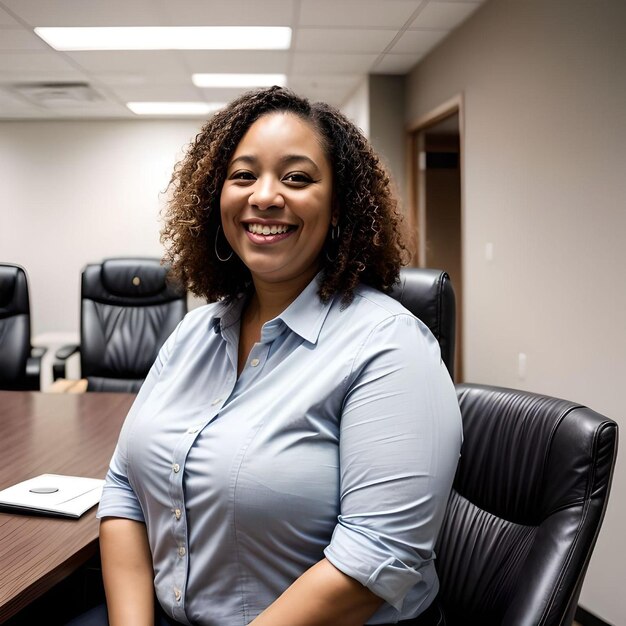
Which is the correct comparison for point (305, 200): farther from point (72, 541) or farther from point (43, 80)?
point (43, 80)

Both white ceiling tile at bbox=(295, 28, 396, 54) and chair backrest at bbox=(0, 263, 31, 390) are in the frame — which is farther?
white ceiling tile at bbox=(295, 28, 396, 54)

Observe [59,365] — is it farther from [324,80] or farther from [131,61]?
[324,80]

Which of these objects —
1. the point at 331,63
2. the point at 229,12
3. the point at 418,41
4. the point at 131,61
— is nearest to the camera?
the point at 229,12

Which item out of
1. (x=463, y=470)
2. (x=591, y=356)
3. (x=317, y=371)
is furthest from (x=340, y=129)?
(x=591, y=356)

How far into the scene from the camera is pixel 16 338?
108 inches

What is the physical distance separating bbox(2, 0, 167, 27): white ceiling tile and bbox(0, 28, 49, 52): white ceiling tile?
0.17 m

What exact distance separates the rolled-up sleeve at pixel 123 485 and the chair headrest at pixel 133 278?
181 cm

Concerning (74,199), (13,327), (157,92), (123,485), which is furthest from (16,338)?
(74,199)

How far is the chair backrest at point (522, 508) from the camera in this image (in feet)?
2.80

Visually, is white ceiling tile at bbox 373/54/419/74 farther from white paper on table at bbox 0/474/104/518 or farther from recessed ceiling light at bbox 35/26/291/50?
white paper on table at bbox 0/474/104/518

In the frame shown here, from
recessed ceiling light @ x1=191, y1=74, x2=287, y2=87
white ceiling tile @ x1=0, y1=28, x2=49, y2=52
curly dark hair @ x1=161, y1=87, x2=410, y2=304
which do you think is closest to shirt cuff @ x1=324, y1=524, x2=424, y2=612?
curly dark hair @ x1=161, y1=87, x2=410, y2=304

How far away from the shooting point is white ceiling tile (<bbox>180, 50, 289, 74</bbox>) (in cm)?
384

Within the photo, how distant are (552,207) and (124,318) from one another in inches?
69.9

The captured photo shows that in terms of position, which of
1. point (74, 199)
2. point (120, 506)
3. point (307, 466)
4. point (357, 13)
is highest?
point (357, 13)
